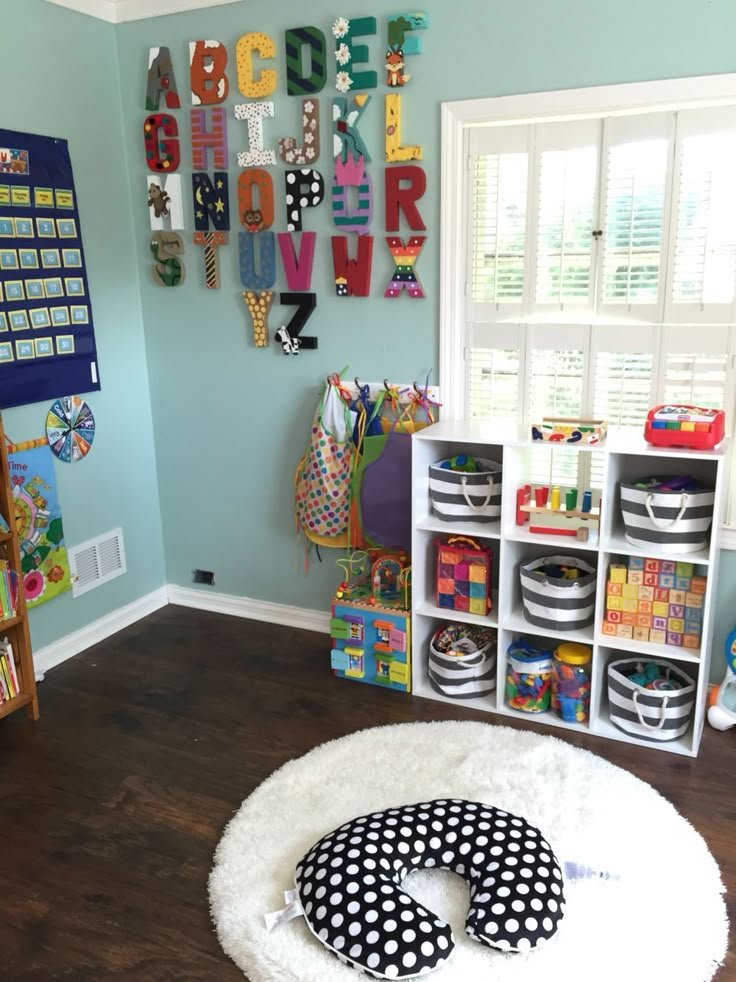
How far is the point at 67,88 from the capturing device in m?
3.09

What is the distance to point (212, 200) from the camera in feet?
10.6

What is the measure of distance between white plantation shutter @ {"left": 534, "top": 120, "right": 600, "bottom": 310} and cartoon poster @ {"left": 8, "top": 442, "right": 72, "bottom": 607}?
6.29ft

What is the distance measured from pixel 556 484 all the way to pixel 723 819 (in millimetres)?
1166

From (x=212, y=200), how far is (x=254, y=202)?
19 centimetres

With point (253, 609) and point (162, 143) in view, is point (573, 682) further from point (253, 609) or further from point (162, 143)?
point (162, 143)

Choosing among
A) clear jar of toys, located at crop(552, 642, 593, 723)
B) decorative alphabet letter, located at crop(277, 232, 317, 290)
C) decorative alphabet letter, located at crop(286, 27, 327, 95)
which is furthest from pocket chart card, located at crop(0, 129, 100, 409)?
clear jar of toys, located at crop(552, 642, 593, 723)

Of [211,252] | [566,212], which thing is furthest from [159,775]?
[566,212]

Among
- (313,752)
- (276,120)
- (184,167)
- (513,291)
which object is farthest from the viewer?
(184,167)

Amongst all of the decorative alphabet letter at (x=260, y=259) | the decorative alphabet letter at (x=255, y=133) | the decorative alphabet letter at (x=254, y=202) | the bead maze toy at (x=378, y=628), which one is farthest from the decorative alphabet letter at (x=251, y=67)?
the bead maze toy at (x=378, y=628)

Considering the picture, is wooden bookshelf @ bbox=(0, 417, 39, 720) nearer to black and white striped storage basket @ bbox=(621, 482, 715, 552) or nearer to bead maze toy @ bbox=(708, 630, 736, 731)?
black and white striped storage basket @ bbox=(621, 482, 715, 552)

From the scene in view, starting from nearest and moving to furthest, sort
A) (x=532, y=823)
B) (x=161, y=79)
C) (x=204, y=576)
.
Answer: (x=532, y=823) < (x=161, y=79) < (x=204, y=576)

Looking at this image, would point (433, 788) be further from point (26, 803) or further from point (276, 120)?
point (276, 120)

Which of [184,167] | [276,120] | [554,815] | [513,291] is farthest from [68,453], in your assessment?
[554,815]

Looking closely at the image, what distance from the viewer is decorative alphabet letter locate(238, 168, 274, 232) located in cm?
312
